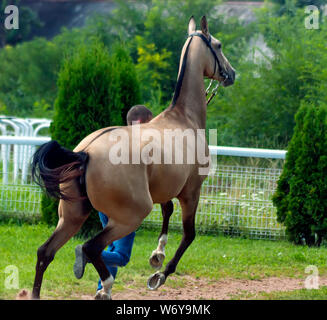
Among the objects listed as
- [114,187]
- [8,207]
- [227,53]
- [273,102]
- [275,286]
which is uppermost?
[227,53]

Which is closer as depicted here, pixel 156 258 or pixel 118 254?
pixel 118 254

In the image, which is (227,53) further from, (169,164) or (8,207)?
(169,164)

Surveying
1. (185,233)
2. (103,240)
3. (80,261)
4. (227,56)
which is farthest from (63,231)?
(227,56)

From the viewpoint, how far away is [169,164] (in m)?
4.50

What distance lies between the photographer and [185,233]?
17.2ft

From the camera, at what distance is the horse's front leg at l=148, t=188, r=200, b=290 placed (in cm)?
501

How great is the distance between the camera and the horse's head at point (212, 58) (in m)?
5.29

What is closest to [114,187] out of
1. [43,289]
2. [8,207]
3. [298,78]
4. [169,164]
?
[169,164]

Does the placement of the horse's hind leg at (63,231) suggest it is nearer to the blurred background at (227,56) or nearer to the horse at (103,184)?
the horse at (103,184)

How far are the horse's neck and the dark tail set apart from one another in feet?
4.36

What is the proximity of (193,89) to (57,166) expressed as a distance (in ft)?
5.31

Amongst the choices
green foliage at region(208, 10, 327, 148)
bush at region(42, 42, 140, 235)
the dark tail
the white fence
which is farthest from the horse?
green foliage at region(208, 10, 327, 148)

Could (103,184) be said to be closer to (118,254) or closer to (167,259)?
(118,254)
